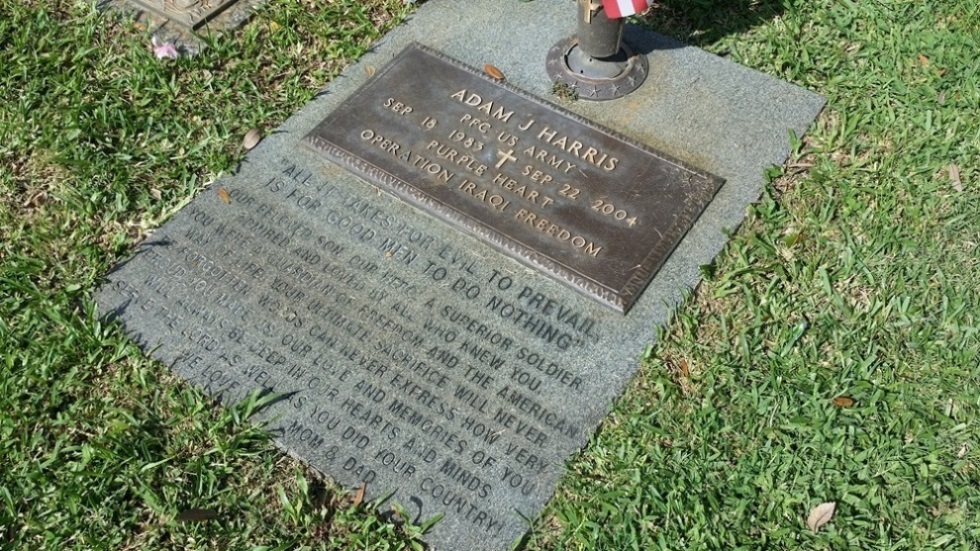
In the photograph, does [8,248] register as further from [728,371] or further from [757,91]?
[757,91]

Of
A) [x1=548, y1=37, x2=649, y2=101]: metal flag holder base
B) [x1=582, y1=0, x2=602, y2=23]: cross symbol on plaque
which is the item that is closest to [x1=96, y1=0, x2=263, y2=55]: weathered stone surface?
[x1=548, y1=37, x2=649, y2=101]: metal flag holder base

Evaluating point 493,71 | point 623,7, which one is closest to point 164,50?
point 493,71

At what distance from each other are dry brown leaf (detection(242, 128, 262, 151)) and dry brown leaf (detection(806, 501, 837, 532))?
106 inches

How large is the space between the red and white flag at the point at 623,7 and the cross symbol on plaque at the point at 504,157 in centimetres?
69

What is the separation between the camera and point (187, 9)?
4.20 m

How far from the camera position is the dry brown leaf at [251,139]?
12.2 ft

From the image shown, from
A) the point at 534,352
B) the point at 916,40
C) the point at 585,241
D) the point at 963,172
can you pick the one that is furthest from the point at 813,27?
the point at 534,352

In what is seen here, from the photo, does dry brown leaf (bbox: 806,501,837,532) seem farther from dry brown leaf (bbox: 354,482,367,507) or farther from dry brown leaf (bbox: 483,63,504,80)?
dry brown leaf (bbox: 483,63,504,80)

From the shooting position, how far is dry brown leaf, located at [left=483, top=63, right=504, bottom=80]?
385 cm

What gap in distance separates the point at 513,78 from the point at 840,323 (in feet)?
5.83

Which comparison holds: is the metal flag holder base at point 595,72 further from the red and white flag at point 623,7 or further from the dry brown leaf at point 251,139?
the dry brown leaf at point 251,139

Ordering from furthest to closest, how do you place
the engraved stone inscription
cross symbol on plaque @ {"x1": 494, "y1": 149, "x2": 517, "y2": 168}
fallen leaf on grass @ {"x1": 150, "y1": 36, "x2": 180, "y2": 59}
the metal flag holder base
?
fallen leaf on grass @ {"x1": 150, "y1": 36, "x2": 180, "y2": 59}, the metal flag holder base, cross symbol on plaque @ {"x1": 494, "y1": 149, "x2": 517, "y2": 168}, the engraved stone inscription

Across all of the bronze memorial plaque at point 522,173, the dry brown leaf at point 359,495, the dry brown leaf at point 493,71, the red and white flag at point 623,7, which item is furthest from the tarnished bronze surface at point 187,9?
the dry brown leaf at point 359,495

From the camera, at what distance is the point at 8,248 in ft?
11.4
